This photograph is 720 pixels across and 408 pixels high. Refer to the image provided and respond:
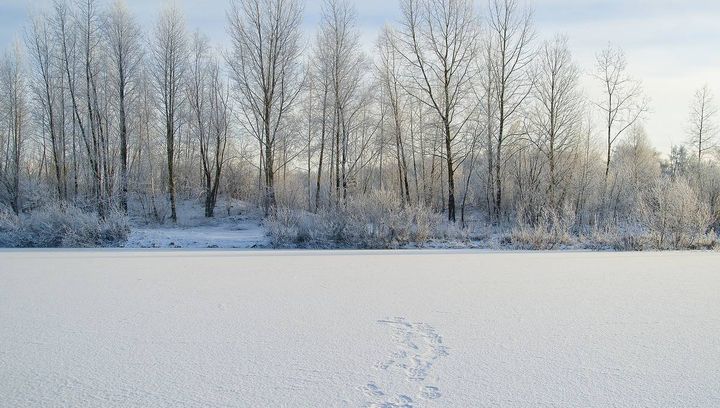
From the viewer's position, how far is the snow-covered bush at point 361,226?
49.5 feet

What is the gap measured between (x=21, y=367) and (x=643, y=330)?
503 centimetres

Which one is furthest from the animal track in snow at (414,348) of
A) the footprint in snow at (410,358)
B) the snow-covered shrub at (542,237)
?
the snow-covered shrub at (542,237)

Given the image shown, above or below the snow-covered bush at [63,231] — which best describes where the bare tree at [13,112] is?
above

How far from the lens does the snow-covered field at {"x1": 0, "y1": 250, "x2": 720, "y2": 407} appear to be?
9.60 ft

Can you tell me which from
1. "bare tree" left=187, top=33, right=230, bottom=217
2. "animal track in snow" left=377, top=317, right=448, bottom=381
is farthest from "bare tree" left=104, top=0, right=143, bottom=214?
"animal track in snow" left=377, top=317, right=448, bottom=381

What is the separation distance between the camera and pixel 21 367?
3.35 metres

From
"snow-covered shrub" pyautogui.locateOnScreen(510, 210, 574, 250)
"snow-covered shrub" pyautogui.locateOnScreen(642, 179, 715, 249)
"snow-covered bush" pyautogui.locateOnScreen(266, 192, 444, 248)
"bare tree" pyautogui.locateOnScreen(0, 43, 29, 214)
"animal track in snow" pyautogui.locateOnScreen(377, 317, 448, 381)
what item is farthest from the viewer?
"bare tree" pyautogui.locateOnScreen(0, 43, 29, 214)

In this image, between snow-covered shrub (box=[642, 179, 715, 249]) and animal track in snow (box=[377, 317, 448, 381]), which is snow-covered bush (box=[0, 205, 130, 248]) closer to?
animal track in snow (box=[377, 317, 448, 381])

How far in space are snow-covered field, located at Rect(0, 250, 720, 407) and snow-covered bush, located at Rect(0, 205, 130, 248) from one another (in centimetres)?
857

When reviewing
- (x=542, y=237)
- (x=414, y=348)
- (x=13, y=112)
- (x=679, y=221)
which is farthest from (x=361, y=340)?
(x=13, y=112)

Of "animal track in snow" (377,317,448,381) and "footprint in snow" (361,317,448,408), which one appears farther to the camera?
"animal track in snow" (377,317,448,381)

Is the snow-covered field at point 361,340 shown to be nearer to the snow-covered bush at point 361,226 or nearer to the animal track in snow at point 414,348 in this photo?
the animal track in snow at point 414,348

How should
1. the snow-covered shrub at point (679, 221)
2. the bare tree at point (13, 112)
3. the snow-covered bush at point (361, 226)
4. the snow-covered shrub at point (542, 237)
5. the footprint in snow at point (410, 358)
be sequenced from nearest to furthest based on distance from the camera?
1. the footprint in snow at point (410, 358)
2. the snow-covered shrub at point (679, 221)
3. the snow-covered shrub at point (542, 237)
4. the snow-covered bush at point (361, 226)
5. the bare tree at point (13, 112)

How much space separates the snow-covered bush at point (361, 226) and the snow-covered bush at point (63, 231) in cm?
498
